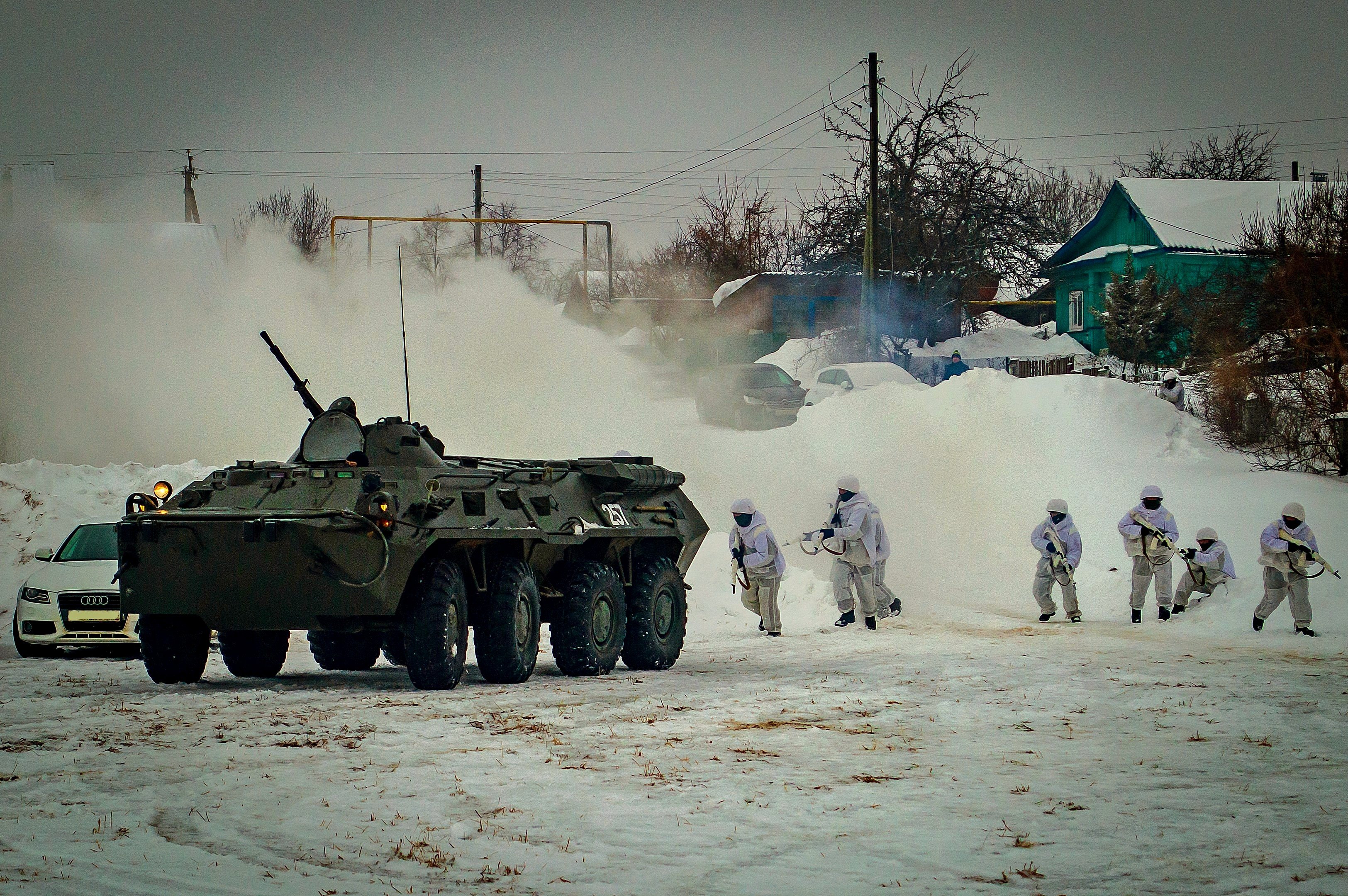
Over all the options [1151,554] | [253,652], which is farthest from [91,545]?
[1151,554]

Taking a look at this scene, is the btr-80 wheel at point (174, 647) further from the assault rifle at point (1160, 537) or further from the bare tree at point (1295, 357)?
the bare tree at point (1295, 357)

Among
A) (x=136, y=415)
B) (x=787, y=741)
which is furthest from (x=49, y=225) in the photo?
(x=787, y=741)

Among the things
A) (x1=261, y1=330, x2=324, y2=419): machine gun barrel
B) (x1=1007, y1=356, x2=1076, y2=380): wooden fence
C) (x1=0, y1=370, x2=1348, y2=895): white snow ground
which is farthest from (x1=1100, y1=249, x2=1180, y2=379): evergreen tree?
(x1=261, y1=330, x2=324, y2=419): machine gun barrel

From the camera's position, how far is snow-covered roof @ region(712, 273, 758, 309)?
51875 mm

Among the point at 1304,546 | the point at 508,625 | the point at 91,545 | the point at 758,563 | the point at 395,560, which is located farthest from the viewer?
the point at 758,563

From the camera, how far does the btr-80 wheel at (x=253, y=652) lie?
13.2 metres

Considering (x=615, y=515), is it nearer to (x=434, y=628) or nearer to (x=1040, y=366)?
(x=434, y=628)

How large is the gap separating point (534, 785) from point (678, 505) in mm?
7696

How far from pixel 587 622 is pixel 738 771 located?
496 cm

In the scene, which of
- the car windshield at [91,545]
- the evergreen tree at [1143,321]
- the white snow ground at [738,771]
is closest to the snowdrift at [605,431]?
the white snow ground at [738,771]

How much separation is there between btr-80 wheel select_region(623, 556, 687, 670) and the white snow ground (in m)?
0.39

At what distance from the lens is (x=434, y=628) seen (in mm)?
11422

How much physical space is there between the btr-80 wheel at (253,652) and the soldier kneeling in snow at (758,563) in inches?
227

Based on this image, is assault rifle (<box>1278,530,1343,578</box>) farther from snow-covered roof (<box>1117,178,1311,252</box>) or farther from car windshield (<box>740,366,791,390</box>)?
snow-covered roof (<box>1117,178,1311,252</box>)
